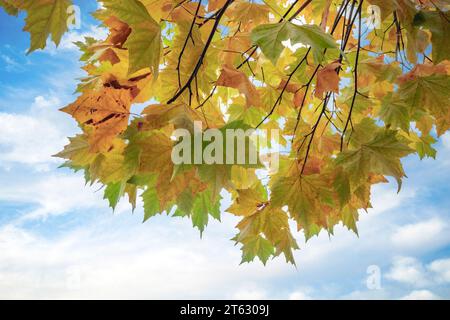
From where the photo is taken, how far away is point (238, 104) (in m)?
1.65

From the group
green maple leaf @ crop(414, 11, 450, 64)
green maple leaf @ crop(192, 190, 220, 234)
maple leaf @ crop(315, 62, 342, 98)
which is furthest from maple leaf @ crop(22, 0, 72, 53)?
green maple leaf @ crop(414, 11, 450, 64)

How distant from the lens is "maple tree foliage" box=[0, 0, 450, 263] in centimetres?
96

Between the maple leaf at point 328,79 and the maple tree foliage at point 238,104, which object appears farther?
the maple leaf at point 328,79

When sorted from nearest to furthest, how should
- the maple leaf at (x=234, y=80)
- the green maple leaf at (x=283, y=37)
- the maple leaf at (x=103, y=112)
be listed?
the green maple leaf at (x=283, y=37)
the maple leaf at (x=103, y=112)
the maple leaf at (x=234, y=80)

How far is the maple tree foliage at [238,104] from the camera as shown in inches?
37.7

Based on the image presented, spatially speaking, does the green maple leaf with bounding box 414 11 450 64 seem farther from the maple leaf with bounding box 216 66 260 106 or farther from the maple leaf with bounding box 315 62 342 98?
the maple leaf with bounding box 216 66 260 106

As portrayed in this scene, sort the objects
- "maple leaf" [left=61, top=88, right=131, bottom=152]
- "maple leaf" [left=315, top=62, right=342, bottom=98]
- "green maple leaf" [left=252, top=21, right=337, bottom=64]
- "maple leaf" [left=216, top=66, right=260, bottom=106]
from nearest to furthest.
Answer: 1. "green maple leaf" [left=252, top=21, right=337, bottom=64]
2. "maple leaf" [left=61, top=88, right=131, bottom=152]
3. "maple leaf" [left=216, top=66, right=260, bottom=106]
4. "maple leaf" [left=315, top=62, right=342, bottom=98]

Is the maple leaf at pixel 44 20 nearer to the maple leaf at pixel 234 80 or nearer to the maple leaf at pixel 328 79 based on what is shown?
the maple leaf at pixel 234 80

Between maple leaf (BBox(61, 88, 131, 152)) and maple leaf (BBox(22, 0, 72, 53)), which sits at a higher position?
maple leaf (BBox(22, 0, 72, 53))

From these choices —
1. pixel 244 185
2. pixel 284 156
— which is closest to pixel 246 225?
pixel 244 185

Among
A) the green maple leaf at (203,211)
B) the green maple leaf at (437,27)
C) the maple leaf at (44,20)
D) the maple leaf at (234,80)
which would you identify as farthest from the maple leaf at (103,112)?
the green maple leaf at (437,27)

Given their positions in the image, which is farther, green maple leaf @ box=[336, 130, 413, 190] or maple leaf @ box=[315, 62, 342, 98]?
maple leaf @ box=[315, 62, 342, 98]

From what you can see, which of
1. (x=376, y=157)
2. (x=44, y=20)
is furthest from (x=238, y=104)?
(x=44, y=20)

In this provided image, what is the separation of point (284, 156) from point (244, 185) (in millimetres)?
203
